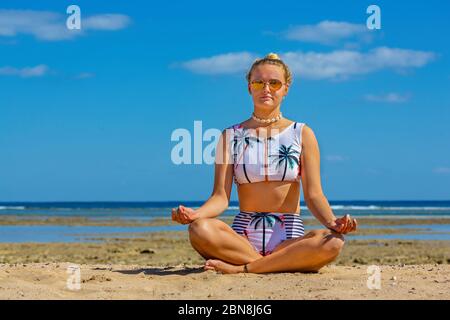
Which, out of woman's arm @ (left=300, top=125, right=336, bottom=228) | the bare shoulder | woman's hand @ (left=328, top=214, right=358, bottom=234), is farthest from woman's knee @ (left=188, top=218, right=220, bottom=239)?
the bare shoulder

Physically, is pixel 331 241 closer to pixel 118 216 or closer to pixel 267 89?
pixel 267 89

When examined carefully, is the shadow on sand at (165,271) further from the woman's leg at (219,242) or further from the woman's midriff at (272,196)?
the woman's midriff at (272,196)

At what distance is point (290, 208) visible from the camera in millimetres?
7020

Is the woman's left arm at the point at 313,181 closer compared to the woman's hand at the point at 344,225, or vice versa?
the woman's hand at the point at 344,225

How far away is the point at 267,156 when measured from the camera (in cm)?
697

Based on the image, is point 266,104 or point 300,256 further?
point 266,104

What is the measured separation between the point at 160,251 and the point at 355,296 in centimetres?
1118

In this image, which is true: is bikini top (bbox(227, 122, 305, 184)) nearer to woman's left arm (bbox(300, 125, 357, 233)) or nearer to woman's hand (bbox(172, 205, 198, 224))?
woman's left arm (bbox(300, 125, 357, 233))

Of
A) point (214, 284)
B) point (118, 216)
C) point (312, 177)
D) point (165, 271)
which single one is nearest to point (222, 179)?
point (312, 177)

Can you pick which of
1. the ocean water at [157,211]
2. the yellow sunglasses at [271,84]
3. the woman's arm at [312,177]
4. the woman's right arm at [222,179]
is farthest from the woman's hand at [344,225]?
the ocean water at [157,211]

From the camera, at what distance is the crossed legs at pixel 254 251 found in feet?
22.0

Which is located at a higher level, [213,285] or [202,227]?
[202,227]

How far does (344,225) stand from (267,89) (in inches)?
60.4
